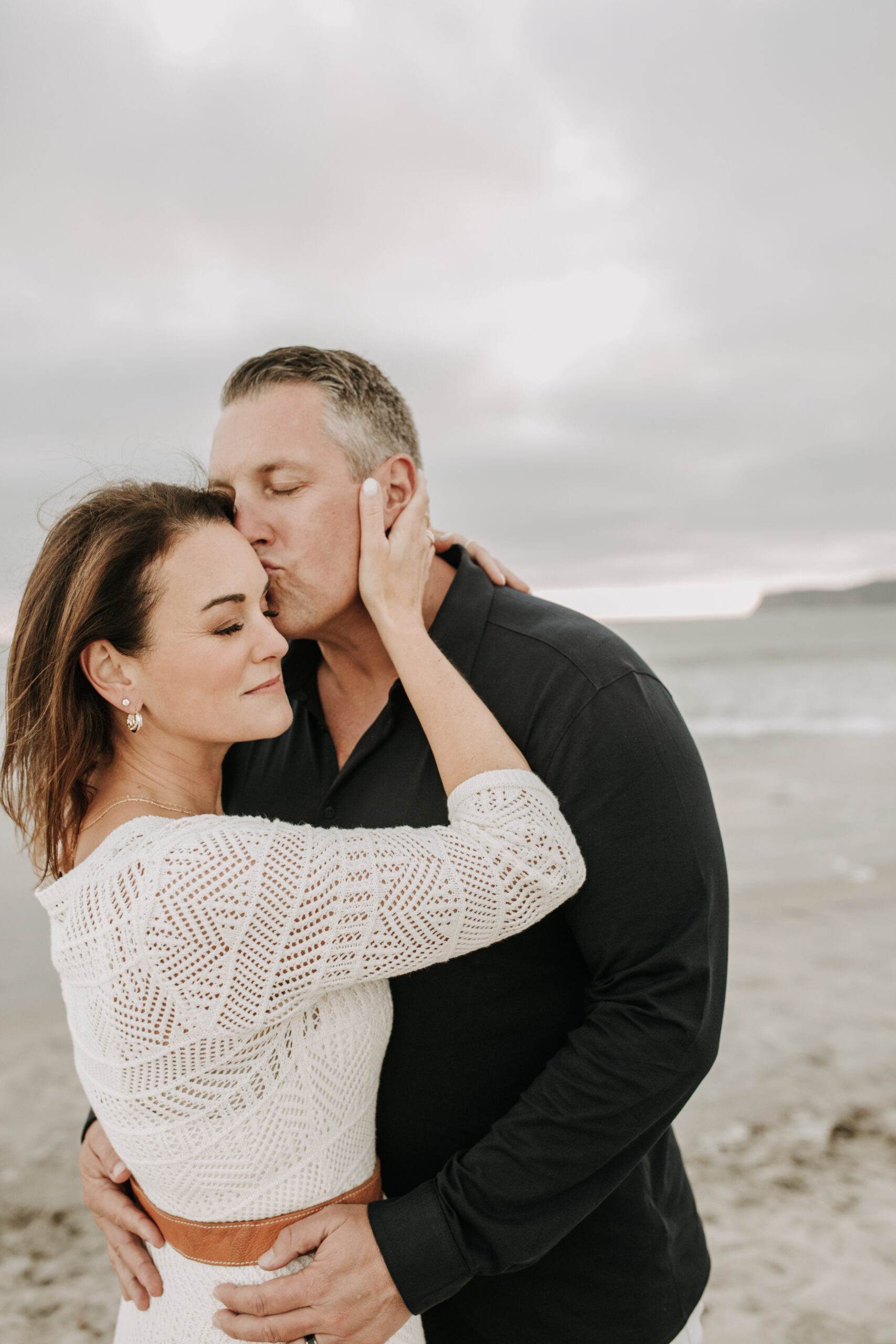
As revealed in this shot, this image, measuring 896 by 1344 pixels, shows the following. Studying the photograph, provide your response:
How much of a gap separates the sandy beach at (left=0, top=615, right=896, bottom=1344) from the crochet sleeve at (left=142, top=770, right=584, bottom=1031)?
269 centimetres

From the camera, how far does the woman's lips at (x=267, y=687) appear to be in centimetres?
186

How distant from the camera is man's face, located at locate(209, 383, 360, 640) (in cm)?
212

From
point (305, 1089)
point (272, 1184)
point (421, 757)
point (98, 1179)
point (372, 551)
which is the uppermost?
point (372, 551)

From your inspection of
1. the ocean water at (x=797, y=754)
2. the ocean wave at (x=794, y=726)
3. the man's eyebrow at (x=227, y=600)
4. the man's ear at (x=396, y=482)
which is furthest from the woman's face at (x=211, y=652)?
the ocean wave at (x=794, y=726)

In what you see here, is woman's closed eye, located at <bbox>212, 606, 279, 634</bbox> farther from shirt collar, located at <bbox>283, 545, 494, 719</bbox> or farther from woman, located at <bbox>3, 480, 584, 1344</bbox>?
shirt collar, located at <bbox>283, 545, 494, 719</bbox>

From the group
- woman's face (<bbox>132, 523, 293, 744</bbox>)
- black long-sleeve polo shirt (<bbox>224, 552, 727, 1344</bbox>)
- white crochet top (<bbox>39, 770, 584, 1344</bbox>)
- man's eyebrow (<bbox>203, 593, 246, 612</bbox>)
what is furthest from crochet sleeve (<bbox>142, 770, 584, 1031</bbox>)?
man's eyebrow (<bbox>203, 593, 246, 612</bbox>)

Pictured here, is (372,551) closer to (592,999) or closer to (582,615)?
(582,615)

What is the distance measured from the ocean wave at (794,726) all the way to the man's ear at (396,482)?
1443 cm

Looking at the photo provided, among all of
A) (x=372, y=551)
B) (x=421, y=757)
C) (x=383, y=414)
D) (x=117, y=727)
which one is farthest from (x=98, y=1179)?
(x=383, y=414)

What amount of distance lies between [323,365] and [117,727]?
1.02 meters

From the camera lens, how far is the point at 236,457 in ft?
7.09

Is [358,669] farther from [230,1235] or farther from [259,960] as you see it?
[230,1235]

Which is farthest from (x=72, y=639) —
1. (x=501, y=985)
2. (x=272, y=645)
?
(x=501, y=985)

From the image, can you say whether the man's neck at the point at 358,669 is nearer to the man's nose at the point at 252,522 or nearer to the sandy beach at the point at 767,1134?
the man's nose at the point at 252,522
